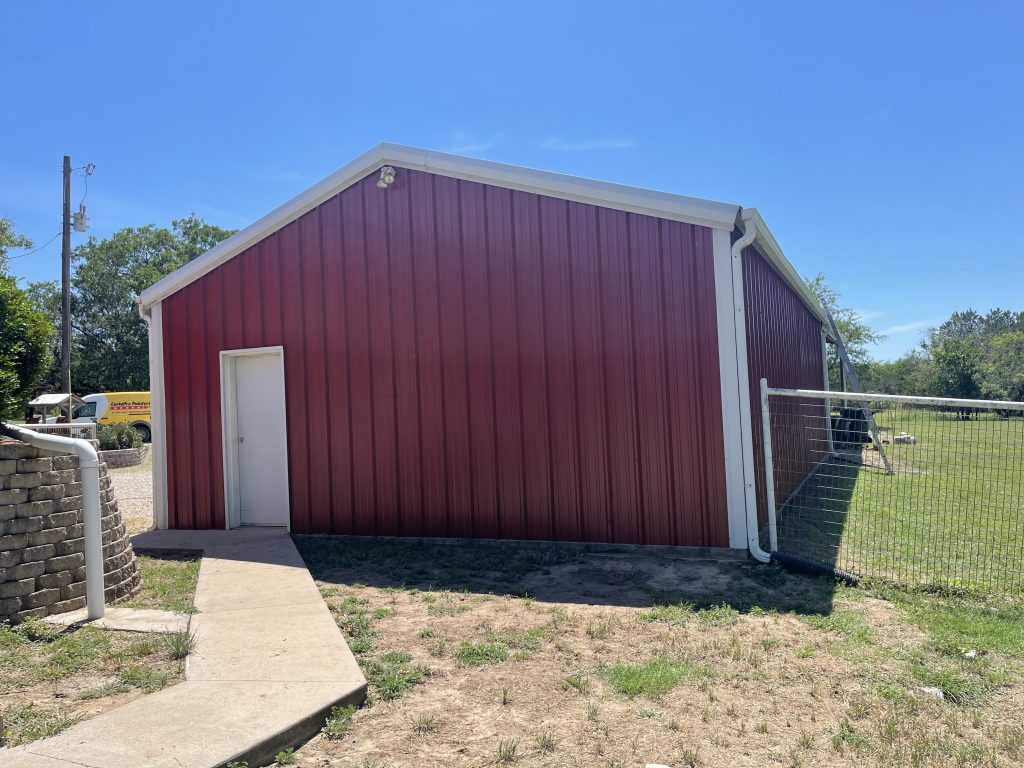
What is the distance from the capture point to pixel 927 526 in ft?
22.9

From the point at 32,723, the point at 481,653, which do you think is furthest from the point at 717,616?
the point at 32,723

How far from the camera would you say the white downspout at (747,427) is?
5762 mm

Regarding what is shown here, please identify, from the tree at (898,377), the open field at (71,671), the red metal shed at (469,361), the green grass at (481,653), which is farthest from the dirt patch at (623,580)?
the tree at (898,377)

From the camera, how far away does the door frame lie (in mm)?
7828

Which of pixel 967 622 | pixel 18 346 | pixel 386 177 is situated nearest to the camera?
pixel 967 622

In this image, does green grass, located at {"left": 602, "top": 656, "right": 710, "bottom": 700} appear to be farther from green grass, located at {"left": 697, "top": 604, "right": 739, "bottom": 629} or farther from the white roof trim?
the white roof trim

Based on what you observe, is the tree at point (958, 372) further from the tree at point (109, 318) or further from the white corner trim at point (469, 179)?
the tree at point (109, 318)

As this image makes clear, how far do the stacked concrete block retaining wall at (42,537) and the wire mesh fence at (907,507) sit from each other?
17.3 feet

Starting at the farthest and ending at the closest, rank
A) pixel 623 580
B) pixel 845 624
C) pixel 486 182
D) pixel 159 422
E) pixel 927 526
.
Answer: pixel 159 422 < pixel 927 526 < pixel 486 182 < pixel 623 580 < pixel 845 624

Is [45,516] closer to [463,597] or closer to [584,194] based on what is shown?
[463,597]

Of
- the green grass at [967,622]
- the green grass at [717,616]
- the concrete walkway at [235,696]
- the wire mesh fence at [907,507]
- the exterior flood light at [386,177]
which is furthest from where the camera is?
the exterior flood light at [386,177]

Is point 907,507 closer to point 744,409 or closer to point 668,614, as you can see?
point 744,409

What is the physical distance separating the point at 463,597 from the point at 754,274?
4.69 metres

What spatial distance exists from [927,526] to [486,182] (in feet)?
19.1
